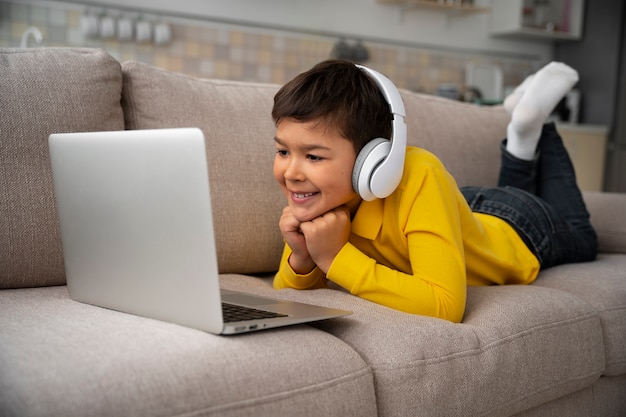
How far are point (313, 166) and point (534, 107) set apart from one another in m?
0.91

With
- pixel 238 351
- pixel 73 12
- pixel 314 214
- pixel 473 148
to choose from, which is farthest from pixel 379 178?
pixel 73 12

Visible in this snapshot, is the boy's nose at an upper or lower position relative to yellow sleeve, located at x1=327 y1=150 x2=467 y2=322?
upper

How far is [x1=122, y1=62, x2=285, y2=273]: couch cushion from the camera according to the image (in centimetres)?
156

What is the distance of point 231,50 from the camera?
3.99 metres

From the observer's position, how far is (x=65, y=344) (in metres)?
0.90

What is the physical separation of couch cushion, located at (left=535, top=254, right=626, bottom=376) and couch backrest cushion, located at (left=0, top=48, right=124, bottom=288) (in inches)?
42.1

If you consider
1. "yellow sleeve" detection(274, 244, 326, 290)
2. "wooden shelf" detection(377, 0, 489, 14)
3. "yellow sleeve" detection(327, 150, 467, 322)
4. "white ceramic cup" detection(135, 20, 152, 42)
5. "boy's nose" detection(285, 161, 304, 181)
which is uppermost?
"wooden shelf" detection(377, 0, 489, 14)

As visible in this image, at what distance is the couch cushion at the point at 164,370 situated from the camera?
0.79 m

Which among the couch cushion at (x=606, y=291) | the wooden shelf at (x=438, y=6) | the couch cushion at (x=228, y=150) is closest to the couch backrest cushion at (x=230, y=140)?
the couch cushion at (x=228, y=150)

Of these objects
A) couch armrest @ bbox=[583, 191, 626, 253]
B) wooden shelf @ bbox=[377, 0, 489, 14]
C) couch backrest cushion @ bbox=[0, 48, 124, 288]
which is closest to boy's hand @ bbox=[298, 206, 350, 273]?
couch backrest cushion @ bbox=[0, 48, 124, 288]

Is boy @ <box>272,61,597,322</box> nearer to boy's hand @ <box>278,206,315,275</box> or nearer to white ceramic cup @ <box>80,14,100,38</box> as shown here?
boy's hand @ <box>278,206,315,275</box>

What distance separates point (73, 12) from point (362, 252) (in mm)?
2720

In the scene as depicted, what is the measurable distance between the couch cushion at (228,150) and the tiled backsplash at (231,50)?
2.11 m

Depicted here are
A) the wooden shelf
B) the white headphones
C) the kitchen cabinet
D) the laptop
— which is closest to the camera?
the laptop
